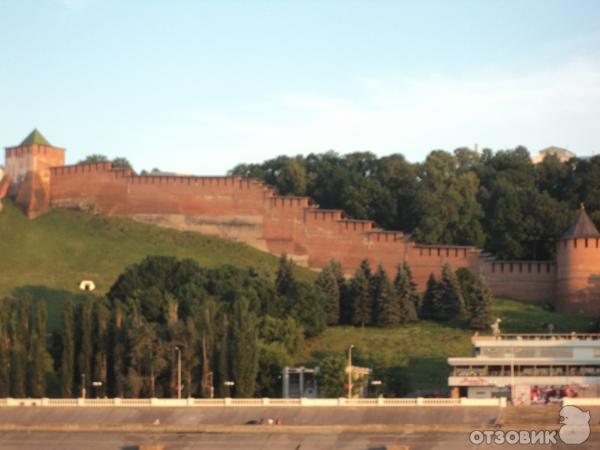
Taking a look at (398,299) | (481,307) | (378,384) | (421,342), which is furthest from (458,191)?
(378,384)

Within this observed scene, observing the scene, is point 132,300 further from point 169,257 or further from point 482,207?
point 482,207

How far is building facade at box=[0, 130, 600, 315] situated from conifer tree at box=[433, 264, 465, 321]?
5905mm

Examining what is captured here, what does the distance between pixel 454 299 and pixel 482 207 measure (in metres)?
22.2

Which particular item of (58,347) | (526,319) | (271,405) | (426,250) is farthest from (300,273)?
(271,405)

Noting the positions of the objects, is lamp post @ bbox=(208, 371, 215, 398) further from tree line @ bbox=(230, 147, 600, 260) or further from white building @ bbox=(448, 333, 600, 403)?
tree line @ bbox=(230, 147, 600, 260)

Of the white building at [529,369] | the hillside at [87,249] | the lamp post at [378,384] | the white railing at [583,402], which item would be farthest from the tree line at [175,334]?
the white railing at [583,402]

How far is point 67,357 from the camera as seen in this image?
70.7 m

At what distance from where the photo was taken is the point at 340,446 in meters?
56.2

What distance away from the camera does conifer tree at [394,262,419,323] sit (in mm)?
85062

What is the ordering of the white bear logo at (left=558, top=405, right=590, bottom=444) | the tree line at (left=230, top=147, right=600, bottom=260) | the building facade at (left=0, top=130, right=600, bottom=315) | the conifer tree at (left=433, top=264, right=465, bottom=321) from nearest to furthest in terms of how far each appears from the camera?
the white bear logo at (left=558, top=405, right=590, bottom=444), the conifer tree at (left=433, top=264, right=465, bottom=321), the building facade at (left=0, top=130, right=600, bottom=315), the tree line at (left=230, top=147, right=600, bottom=260)

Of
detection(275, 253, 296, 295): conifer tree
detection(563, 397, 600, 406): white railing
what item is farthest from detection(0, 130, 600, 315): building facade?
detection(563, 397, 600, 406): white railing

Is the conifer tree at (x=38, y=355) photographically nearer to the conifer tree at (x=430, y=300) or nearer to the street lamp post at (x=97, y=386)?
the street lamp post at (x=97, y=386)

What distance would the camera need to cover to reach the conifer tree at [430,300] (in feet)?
282

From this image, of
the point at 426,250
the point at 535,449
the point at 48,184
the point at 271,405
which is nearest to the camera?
the point at 535,449
